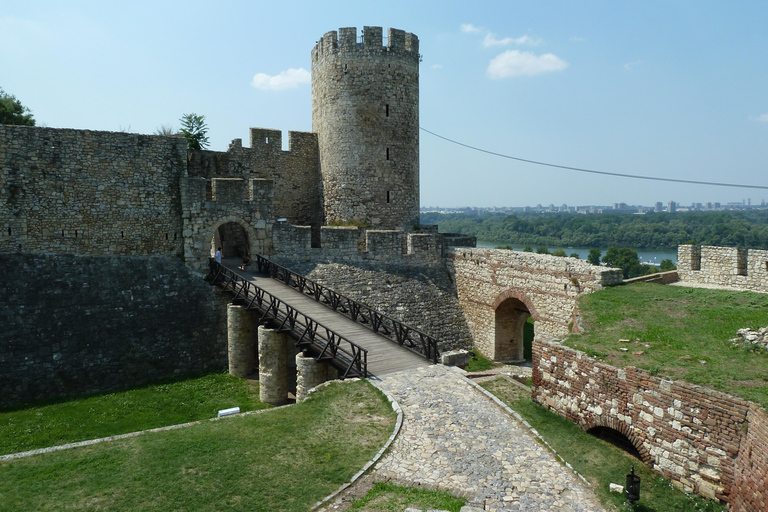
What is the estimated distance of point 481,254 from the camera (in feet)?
56.7

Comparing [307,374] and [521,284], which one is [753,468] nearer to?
[307,374]

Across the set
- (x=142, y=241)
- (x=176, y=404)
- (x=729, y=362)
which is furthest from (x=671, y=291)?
(x=142, y=241)

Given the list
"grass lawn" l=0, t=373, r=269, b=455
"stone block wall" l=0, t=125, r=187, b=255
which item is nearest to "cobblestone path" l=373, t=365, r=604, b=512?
"grass lawn" l=0, t=373, r=269, b=455

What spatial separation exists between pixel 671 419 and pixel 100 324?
525 inches

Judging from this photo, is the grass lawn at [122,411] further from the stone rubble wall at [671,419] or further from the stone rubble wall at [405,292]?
the stone rubble wall at [671,419]

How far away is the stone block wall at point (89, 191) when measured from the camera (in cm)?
1344

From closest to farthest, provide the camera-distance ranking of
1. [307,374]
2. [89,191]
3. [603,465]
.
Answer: [603,465], [307,374], [89,191]

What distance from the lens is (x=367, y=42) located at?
18.4 m

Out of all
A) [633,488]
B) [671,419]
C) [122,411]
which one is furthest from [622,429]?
[122,411]

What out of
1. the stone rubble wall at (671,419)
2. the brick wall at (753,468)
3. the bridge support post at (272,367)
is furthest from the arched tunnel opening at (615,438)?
the bridge support post at (272,367)

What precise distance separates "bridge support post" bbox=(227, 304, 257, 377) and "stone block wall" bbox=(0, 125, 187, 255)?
3.09m

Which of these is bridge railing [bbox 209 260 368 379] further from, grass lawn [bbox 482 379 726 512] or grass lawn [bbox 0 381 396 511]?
grass lawn [bbox 482 379 726 512]

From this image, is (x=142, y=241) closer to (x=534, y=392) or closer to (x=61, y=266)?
(x=61, y=266)

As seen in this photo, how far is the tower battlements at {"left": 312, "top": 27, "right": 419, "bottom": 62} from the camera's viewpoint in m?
18.4
